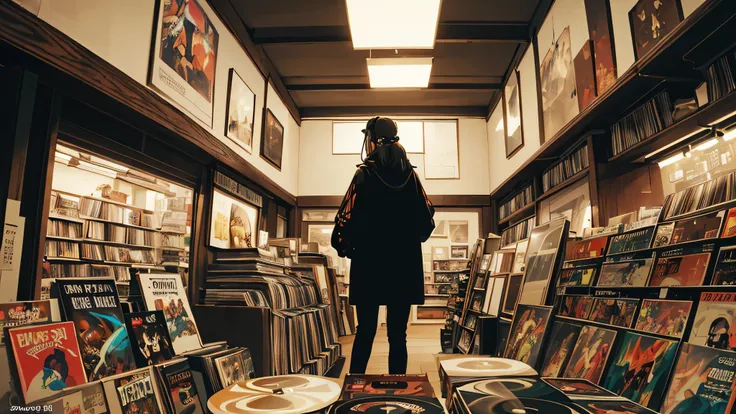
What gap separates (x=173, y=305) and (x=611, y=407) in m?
1.61

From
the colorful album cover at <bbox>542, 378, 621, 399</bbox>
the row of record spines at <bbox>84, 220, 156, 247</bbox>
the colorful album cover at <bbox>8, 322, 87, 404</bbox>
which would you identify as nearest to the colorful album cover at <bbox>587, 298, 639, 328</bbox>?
the colorful album cover at <bbox>542, 378, 621, 399</bbox>

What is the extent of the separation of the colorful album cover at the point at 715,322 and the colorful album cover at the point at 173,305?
5.66ft

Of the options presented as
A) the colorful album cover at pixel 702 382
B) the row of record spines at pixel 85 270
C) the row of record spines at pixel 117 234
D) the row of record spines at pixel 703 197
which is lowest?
the colorful album cover at pixel 702 382

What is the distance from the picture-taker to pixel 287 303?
9.40 feet

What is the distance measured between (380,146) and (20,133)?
5.25 ft

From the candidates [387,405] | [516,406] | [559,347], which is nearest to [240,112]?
[559,347]

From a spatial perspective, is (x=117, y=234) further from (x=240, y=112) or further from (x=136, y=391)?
(x=136, y=391)

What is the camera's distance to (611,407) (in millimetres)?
784

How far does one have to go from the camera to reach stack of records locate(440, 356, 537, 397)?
896 mm

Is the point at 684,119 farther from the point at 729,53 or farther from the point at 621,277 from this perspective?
the point at 621,277

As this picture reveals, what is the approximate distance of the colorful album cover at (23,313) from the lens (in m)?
1.12

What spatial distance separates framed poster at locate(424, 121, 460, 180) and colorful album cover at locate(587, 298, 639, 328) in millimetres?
4961

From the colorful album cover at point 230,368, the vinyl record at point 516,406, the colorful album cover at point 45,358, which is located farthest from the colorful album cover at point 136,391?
the vinyl record at point 516,406

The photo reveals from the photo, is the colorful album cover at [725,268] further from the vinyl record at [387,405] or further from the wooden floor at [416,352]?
the wooden floor at [416,352]
